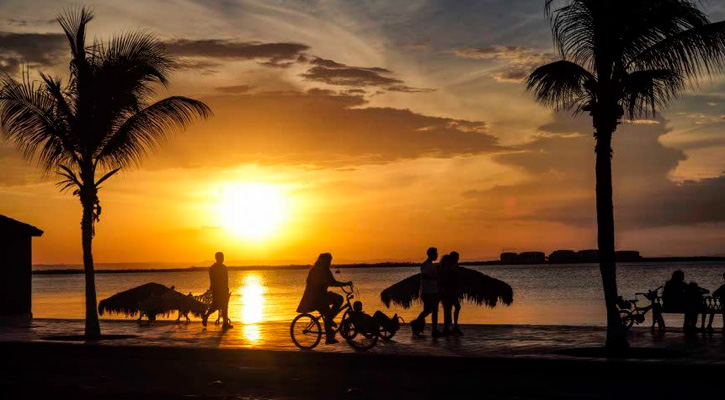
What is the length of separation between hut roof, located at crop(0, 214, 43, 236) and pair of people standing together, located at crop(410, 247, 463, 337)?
53.1 feet

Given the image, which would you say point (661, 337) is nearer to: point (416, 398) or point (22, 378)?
point (416, 398)

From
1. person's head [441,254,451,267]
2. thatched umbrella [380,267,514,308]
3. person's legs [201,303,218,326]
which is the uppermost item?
person's head [441,254,451,267]

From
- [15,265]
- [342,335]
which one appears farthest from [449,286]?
[15,265]

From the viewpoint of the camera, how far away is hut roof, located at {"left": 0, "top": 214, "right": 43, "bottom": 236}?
102 ft

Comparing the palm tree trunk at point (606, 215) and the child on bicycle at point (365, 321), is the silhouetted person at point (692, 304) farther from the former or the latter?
the child on bicycle at point (365, 321)

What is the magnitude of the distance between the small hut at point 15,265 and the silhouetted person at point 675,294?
2105cm

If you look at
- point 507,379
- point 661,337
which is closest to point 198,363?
point 507,379

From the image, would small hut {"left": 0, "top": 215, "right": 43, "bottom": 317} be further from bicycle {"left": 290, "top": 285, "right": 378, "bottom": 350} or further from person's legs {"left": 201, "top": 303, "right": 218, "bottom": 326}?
bicycle {"left": 290, "top": 285, "right": 378, "bottom": 350}

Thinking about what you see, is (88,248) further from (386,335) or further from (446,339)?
(446,339)

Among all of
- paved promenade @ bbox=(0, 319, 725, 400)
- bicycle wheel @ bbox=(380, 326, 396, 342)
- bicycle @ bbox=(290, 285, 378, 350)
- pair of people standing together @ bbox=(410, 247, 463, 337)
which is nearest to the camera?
paved promenade @ bbox=(0, 319, 725, 400)

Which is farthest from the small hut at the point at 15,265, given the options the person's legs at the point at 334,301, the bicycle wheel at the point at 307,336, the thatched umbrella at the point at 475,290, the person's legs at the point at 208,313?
the person's legs at the point at 334,301

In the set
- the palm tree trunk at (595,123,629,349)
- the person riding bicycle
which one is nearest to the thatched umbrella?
the person riding bicycle

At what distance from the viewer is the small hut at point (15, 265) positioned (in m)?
31.0

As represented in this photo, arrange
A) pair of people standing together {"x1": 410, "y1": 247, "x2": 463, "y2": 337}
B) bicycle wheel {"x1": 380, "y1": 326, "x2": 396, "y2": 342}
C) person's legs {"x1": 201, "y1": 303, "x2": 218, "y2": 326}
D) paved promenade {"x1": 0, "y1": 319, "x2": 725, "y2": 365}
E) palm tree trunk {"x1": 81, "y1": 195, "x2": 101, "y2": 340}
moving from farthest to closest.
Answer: person's legs {"x1": 201, "y1": 303, "x2": 218, "y2": 326} < palm tree trunk {"x1": 81, "y1": 195, "x2": 101, "y2": 340} < pair of people standing together {"x1": 410, "y1": 247, "x2": 463, "y2": 337} < bicycle wheel {"x1": 380, "y1": 326, "x2": 396, "y2": 342} < paved promenade {"x1": 0, "y1": 319, "x2": 725, "y2": 365}
